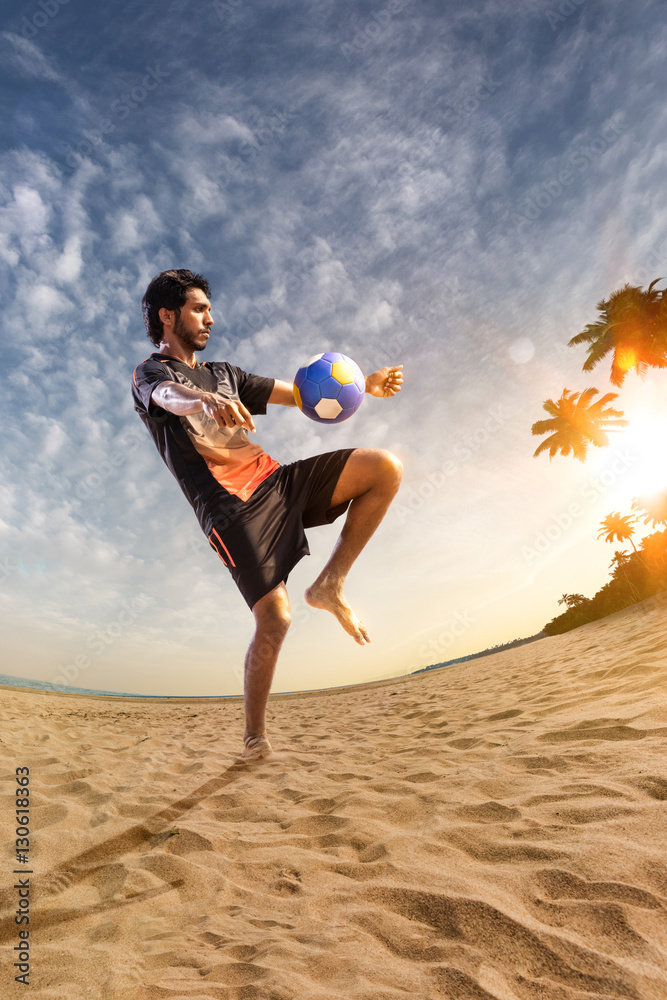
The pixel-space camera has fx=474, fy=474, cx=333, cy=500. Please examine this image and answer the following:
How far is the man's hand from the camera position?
3.25m

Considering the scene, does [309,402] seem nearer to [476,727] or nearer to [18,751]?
[476,727]

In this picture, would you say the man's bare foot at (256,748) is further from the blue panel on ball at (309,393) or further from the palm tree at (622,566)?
the palm tree at (622,566)

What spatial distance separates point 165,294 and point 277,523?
1781 mm

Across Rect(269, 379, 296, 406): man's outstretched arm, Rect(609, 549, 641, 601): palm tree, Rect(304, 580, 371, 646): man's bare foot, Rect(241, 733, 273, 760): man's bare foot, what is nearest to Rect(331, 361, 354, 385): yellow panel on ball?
Rect(269, 379, 296, 406): man's outstretched arm

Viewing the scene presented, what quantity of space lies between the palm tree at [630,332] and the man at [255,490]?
19.1 metres

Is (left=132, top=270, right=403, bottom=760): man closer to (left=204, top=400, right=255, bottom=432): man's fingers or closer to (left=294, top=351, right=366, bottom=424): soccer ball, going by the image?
(left=294, top=351, right=366, bottom=424): soccer ball

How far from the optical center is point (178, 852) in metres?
2.00

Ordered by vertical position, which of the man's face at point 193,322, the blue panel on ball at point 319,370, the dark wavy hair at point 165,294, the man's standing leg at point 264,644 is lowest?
the man's standing leg at point 264,644

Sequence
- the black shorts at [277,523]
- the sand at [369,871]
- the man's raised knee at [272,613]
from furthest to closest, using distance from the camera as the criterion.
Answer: the man's raised knee at [272,613] → the black shorts at [277,523] → the sand at [369,871]

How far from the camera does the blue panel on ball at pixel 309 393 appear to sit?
2996mm

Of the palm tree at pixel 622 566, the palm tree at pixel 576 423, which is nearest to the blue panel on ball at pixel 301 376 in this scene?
the palm tree at pixel 622 566

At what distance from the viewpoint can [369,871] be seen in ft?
5.39

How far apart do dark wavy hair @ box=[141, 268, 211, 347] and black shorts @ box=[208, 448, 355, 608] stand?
135 cm

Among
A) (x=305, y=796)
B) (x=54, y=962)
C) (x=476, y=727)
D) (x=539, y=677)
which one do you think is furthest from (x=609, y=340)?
(x=54, y=962)
